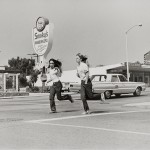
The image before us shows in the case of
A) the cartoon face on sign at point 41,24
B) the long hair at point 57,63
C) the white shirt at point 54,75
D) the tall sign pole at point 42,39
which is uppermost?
the cartoon face on sign at point 41,24

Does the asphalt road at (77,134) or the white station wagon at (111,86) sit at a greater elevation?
the white station wagon at (111,86)

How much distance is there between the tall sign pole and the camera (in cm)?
3744

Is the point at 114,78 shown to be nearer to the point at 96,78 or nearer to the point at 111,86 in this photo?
the point at 111,86

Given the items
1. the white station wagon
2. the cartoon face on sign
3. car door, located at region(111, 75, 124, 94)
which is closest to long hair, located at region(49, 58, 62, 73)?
the white station wagon

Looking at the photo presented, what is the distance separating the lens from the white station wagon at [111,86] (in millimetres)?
22625

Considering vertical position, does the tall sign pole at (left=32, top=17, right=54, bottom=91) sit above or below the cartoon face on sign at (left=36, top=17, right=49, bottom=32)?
below

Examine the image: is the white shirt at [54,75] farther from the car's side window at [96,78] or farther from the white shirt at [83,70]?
the car's side window at [96,78]

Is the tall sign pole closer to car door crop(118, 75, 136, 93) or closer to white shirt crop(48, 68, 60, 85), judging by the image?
car door crop(118, 75, 136, 93)

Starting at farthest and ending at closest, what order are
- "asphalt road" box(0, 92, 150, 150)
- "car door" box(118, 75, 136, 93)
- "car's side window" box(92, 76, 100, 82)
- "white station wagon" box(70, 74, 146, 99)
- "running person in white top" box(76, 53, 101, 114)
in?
"car door" box(118, 75, 136, 93)
"car's side window" box(92, 76, 100, 82)
"white station wagon" box(70, 74, 146, 99)
"running person in white top" box(76, 53, 101, 114)
"asphalt road" box(0, 92, 150, 150)

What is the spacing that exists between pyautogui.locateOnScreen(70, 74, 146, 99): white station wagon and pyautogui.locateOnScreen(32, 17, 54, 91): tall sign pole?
13.8 meters

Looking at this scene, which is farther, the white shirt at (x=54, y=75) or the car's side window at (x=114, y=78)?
the car's side window at (x=114, y=78)

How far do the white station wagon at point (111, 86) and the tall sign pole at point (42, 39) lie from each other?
45.3ft

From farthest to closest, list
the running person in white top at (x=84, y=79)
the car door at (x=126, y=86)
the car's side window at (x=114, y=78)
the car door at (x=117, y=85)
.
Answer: the car door at (x=126, y=86), the car's side window at (x=114, y=78), the car door at (x=117, y=85), the running person in white top at (x=84, y=79)

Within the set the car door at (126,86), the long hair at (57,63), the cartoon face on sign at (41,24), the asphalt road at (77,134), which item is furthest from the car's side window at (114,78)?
the cartoon face on sign at (41,24)
